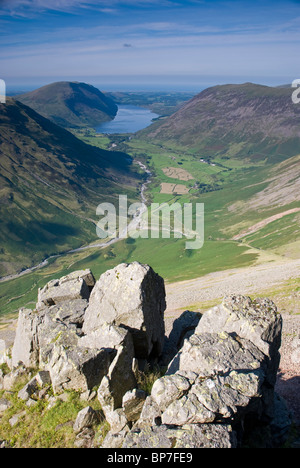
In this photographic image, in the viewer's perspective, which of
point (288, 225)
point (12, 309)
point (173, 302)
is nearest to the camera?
point (173, 302)

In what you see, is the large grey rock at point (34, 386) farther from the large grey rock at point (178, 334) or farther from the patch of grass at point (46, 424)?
the large grey rock at point (178, 334)

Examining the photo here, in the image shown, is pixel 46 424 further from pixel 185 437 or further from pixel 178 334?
pixel 178 334

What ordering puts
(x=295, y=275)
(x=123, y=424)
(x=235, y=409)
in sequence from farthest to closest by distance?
(x=295, y=275)
(x=123, y=424)
(x=235, y=409)

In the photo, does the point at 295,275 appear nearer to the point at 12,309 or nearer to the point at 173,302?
the point at 173,302

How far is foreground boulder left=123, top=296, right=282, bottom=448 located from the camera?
14.8 metres

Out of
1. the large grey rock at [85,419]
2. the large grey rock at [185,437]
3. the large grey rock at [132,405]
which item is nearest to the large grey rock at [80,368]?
the large grey rock at [85,419]

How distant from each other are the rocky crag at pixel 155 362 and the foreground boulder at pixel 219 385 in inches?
1.9

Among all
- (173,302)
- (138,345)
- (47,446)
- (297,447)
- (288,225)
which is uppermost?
(138,345)

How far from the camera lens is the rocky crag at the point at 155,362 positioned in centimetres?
1540

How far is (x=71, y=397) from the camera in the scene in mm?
20172

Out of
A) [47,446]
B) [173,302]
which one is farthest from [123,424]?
[173,302]

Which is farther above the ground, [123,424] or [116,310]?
[116,310]

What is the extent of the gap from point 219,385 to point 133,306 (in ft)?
29.4

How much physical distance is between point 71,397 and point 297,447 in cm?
1341
